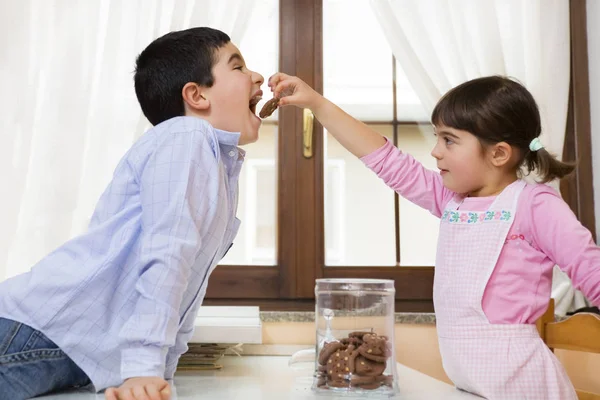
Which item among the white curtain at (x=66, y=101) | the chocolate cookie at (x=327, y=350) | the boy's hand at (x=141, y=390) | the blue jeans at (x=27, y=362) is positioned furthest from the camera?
the white curtain at (x=66, y=101)

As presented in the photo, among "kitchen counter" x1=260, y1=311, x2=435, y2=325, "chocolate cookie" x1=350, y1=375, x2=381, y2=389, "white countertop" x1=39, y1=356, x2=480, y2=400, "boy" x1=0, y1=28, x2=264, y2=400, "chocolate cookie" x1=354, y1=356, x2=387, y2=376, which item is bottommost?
"white countertop" x1=39, y1=356, x2=480, y2=400

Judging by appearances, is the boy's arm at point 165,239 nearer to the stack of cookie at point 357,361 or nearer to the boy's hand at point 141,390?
the boy's hand at point 141,390

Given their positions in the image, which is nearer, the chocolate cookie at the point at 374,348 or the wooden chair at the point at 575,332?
the chocolate cookie at the point at 374,348

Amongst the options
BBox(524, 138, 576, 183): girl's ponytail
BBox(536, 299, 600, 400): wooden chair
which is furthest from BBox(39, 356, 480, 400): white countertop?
BBox(524, 138, 576, 183): girl's ponytail

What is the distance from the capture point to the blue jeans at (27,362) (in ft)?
3.26

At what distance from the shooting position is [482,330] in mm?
1149

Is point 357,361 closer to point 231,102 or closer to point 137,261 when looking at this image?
point 137,261

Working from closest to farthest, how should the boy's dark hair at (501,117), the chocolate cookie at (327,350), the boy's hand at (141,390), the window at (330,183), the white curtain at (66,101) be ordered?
the boy's hand at (141,390) < the chocolate cookie at (327,350) < the boy's dark hair at (501,117) < the white curtain at (66,101) < the window at (330,183)

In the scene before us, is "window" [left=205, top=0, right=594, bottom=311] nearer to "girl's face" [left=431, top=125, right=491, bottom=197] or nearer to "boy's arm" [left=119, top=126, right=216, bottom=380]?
"girl's face" [left=431, top=125, right=491, bottom=197]

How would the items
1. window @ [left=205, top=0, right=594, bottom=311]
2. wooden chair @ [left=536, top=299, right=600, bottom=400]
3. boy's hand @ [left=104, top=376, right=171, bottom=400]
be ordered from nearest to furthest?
boy's hand @ [left=104, top=376, right=171, bottom=400]
wooden chair @ [left=536, top=299, right=600, bottom=400]
window @ [left=205, top=0, right=594, bottom=311]

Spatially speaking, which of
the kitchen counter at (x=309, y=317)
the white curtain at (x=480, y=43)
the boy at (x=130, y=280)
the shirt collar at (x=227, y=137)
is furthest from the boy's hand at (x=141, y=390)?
the white curtain at (x=480, y=43)

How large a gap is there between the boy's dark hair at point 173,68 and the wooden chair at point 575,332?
0.89 m

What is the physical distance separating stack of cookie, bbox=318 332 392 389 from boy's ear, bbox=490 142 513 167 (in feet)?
1.34

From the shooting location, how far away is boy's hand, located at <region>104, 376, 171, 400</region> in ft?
2.89
